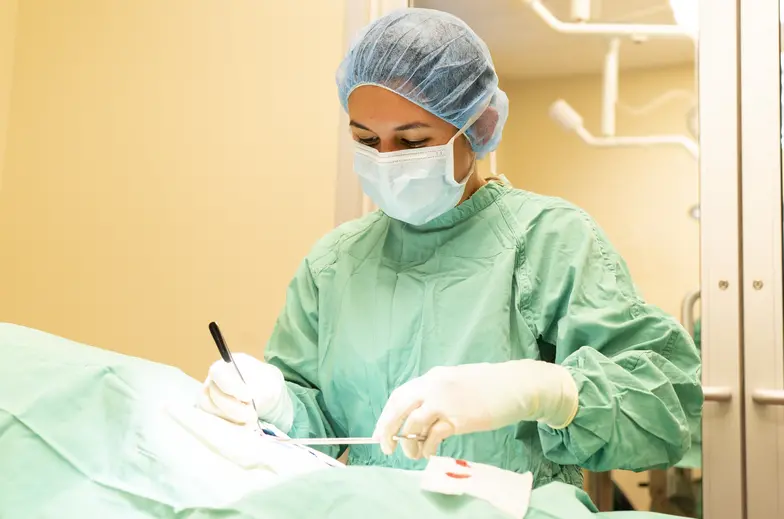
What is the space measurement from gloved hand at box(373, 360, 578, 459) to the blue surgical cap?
20.3 inches

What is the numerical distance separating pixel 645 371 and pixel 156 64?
1.76 metres

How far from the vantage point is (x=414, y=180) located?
56.0 inches

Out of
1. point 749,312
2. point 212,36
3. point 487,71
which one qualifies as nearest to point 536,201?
point 487,71

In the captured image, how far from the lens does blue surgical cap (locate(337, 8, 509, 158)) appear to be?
1.41 metres

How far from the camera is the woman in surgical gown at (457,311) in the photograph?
120 cm

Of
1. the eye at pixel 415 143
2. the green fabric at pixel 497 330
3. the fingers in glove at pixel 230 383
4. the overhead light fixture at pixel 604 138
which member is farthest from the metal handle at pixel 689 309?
the fingers in glove at pixel 230 383

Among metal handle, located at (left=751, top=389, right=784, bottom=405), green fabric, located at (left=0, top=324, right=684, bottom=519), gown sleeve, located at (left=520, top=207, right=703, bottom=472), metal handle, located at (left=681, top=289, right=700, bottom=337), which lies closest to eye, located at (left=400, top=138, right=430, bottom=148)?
gown sleeve, located at (left=520, top=207, right=703, bottom=472)

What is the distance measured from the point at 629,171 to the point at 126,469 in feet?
4.63

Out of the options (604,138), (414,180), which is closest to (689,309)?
(604,138)

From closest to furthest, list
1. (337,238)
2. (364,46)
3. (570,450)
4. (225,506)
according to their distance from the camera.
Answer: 1. (225,506)
2. (570,450)
3. (364,46)
4. (337,238)

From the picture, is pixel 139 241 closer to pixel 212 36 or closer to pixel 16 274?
pixel 16 274

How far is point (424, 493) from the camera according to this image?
2.87ft

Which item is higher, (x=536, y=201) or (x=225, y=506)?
(x=536, y=201)

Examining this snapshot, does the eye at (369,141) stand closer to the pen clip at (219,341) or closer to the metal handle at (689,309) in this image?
the pen clip at (219,341)
